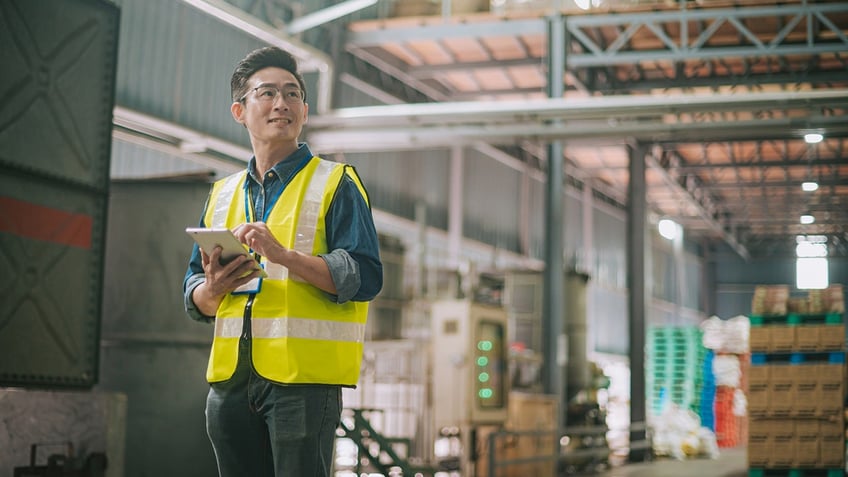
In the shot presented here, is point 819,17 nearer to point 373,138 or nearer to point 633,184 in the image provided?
point 633,184

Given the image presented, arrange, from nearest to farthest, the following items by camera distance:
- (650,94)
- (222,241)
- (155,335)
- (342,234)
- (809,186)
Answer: (222,241) → (342,234) → (155,335) → (650,94) → (809,186)

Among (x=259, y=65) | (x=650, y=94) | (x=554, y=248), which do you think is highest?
(x=650, y=94)

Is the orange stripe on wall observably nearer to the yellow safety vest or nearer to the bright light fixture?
the yellow safety vest

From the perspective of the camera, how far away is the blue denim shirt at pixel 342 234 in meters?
2.48

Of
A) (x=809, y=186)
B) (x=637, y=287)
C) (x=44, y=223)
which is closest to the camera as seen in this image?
(x=44, y=223)

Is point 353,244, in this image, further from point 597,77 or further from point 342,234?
point 597,77

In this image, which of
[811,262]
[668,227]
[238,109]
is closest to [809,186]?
[668,227]

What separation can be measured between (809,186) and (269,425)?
1180 inches

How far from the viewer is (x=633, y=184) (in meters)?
22.0

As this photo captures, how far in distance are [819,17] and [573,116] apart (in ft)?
21.1

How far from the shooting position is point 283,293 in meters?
2.50

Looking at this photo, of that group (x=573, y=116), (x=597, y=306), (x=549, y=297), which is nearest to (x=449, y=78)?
(x=549, y=297)

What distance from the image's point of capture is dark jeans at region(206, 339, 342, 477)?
7.73 feet

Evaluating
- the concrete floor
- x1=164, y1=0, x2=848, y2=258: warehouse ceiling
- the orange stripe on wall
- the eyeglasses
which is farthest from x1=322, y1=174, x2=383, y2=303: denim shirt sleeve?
the concrete floor
